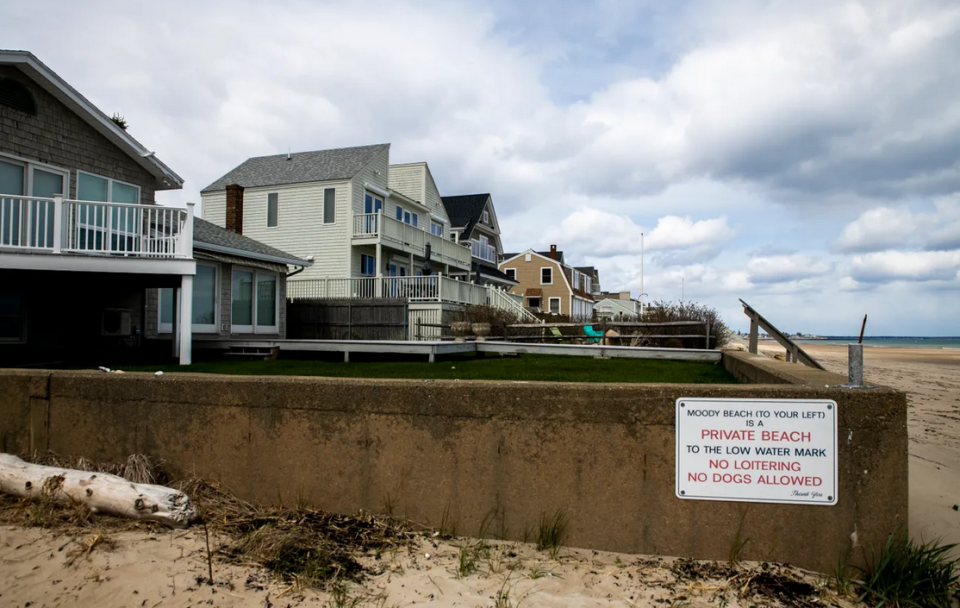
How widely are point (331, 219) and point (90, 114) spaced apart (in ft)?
46.0

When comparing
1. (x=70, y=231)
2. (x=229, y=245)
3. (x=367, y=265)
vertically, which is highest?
(x=367, y=265)

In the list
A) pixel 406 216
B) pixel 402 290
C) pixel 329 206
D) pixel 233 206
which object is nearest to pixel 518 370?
pixel 402 290

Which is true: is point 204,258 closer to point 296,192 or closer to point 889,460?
point 296,192

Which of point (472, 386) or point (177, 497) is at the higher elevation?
point (472, 386)

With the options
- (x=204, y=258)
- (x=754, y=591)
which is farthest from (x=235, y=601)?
(x=204, y=258)

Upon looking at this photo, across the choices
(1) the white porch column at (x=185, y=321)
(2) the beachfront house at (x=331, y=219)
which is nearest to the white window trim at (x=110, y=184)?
(1) the white porch column at (x=185, y=321)

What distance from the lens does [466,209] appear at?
45.2 metres

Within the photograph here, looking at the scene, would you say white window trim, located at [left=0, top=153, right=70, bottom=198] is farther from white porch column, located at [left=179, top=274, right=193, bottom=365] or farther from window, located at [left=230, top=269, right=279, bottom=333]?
window, located at [left=230, top=269, right=279, bottom=333]

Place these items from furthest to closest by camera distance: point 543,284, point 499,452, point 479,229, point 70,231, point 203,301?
point 543,284, point 479,229, point 203,301, point 70,231, point 499,452

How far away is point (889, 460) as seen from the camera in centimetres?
407

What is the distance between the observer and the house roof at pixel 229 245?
16.9 metres

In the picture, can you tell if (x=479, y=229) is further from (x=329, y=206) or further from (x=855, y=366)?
(x=855, y=366)

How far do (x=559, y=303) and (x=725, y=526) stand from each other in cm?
5231

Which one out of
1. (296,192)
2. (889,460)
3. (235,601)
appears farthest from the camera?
(296,192)
